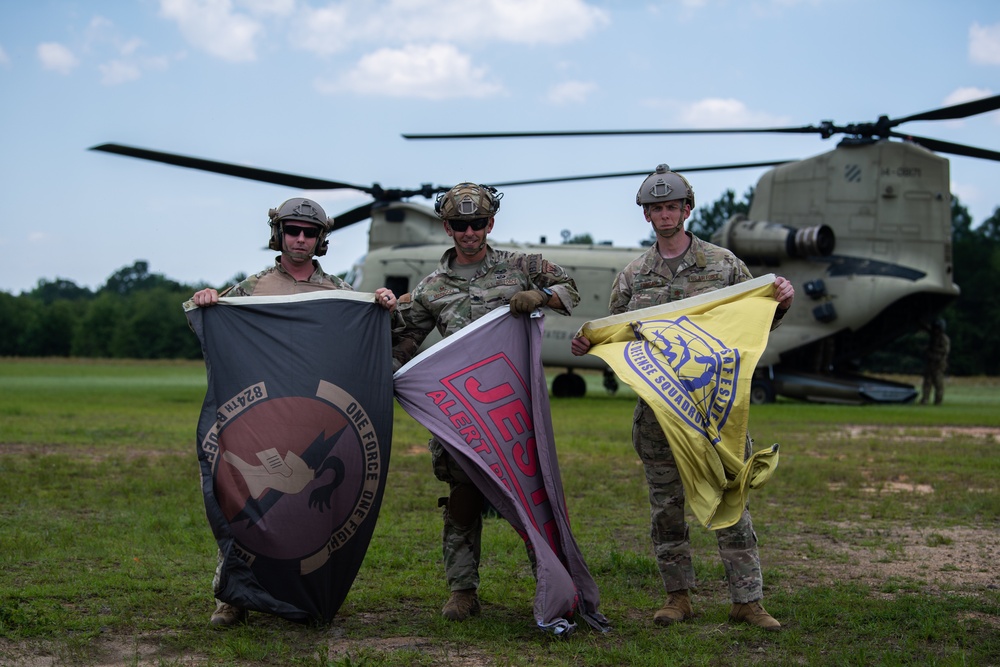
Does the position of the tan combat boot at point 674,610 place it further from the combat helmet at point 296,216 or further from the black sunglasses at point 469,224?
the combat helmet at point 296,216

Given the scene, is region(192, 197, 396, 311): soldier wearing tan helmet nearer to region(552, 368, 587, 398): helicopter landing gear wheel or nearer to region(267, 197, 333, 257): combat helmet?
region(267, 197, 333, 257): combat helmet

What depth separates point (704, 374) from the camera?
16.8 ft

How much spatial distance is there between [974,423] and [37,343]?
279ft

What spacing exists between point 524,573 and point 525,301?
6.07 ft

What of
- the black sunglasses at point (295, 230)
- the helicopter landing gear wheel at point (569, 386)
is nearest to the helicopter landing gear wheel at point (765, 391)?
the helicopter landing gear wheel at point (569, 386)

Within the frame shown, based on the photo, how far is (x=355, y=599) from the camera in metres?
5.57

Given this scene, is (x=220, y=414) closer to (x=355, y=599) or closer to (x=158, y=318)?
(x=355, y=599)

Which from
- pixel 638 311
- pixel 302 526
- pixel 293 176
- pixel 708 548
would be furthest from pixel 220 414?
pixel 293 176

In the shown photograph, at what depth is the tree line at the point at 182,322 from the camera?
58406 mm

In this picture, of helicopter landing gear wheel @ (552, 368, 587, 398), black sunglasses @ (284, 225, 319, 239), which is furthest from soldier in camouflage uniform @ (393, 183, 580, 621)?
helicopter landing gear wheel @ (552, 368, 587, 398)

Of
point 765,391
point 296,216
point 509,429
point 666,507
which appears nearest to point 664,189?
point 509,429

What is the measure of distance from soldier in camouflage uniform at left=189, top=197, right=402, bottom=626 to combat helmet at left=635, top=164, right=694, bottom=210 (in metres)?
1.39

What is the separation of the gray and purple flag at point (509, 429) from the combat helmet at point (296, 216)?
0.88 metres

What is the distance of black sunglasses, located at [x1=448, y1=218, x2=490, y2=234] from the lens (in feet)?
18.0
